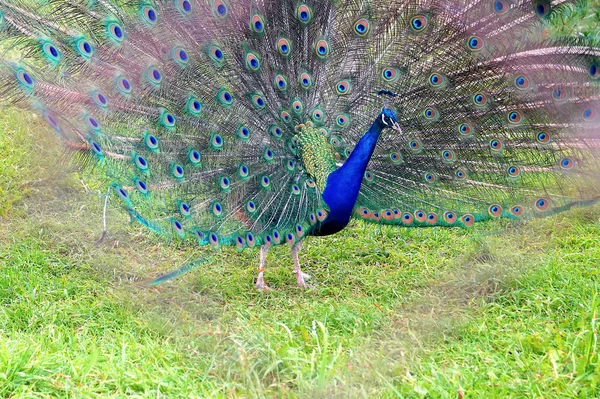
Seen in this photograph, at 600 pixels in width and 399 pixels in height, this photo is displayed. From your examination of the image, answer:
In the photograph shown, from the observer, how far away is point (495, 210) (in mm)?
4344

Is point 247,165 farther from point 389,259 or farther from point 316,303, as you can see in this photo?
point 389,259

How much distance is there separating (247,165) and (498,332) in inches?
71.2

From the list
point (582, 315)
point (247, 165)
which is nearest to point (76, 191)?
point (247, 165)

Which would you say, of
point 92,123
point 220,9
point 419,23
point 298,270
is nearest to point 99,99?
point 92,123

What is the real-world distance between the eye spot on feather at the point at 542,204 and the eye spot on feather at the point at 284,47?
75.3 inches

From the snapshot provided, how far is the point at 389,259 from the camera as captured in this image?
203 inches

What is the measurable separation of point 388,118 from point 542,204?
3.99 feet

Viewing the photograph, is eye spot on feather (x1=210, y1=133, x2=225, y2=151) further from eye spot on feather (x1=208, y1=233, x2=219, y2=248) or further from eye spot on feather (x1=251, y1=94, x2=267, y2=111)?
eye spot on feather (x1=208, y1=233, x2=219, y2=248)

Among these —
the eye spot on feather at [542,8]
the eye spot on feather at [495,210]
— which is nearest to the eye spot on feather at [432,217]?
the eye spot on feather at [495,210]

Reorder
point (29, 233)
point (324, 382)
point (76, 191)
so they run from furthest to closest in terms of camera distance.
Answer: point (76, 191) → point (29, 233) → point (324, 382)

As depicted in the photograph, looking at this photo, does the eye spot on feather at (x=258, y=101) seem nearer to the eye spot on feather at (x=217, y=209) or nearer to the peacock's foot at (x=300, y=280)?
the eye spot on feather at (x=217, y=209)

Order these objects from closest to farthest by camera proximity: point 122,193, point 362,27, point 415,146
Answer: point 122,193, point 362,27, point 415,146

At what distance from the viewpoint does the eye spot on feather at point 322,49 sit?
402 cm

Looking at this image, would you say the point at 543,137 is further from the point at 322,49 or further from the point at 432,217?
the point at 322,49
